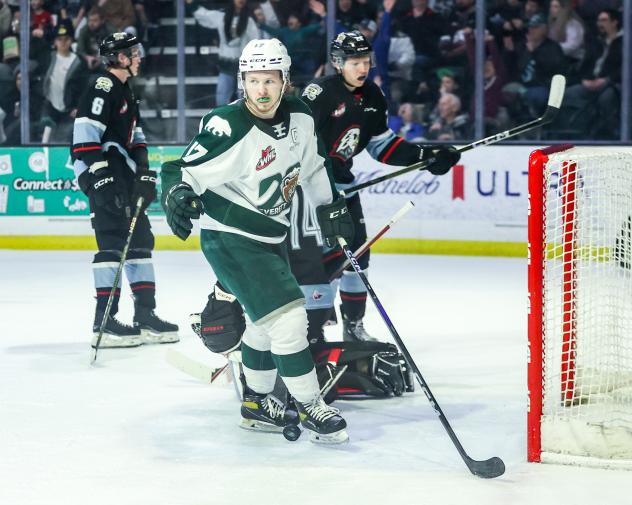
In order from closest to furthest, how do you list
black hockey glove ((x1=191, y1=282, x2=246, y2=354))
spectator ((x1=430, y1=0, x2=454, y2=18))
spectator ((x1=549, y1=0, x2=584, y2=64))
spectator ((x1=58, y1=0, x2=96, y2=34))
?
1. black hockey glove ((x1=191, y1=282, x2=246, y2=354))
2. spectator ((x1=549, y1=0, x2=584, y2=64))
3. spectator ((x1=430, y1=0, x2=454, y2=18))
4. spectator ((x1=58, y1=0, x2=96, y2=34))

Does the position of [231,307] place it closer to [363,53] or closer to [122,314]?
[363,53]

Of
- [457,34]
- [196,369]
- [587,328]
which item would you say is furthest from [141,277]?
[457,34]

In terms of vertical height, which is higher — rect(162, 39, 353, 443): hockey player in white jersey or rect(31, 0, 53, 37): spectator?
rect(31, 0, 53, 37): spectator

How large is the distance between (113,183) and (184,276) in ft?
7.53

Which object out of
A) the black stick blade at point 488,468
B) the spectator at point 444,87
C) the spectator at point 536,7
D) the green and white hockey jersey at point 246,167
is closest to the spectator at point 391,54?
the spectator at point 444,87

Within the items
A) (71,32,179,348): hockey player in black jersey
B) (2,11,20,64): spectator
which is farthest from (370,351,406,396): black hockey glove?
(2,11,20,64): spectator

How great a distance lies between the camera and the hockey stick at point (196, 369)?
3.93 meters

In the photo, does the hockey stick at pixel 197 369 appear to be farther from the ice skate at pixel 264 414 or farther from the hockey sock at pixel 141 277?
the hockey sock at pixel 141 277

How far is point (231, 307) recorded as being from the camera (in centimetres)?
354

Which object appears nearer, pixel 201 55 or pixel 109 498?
pixel 109 498

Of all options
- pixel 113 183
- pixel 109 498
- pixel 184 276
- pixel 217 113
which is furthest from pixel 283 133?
pixel 184 276

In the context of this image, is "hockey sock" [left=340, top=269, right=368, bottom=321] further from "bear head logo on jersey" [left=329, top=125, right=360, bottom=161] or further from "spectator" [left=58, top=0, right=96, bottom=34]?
"spectator" [left=58, top=0, right=96, bottom=34]

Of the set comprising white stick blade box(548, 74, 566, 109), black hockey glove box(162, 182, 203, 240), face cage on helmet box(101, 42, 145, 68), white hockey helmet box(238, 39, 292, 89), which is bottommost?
black hockey glove box(162, 182, 203, 240)

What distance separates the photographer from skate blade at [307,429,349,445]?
3230 millimetres
